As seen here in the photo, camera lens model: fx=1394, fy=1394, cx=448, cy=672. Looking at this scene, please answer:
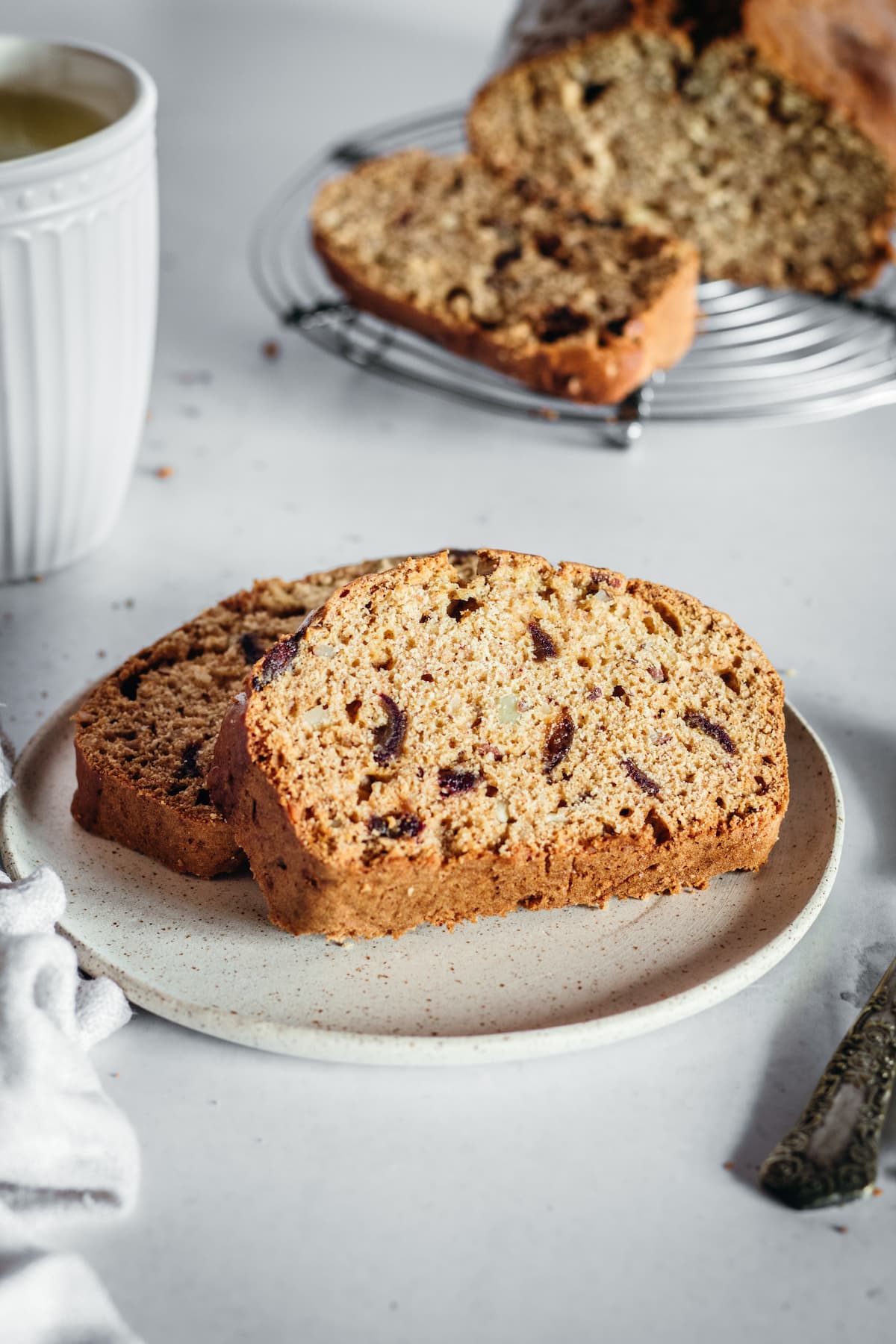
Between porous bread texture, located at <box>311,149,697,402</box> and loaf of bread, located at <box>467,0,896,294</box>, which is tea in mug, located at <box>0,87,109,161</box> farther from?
loaf of bread, located at <box>467,0,896,294</box>

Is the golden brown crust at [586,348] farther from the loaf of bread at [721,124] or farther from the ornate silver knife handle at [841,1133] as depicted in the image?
the ornate silver knife handle at [841,1133]

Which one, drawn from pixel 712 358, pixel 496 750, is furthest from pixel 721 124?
pixel 496 750

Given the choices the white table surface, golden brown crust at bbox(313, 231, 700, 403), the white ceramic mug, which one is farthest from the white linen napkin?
golden brown crust at bbox(313, 231, 700, 403)

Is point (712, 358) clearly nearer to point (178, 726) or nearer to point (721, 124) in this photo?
point (721, 124)

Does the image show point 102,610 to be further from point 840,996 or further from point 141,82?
point 840,996

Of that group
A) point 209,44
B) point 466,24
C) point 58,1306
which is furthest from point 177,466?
point 466,24

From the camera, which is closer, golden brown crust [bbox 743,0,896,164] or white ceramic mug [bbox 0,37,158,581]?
white ceramic mug [bbox 0,37,158,581]
